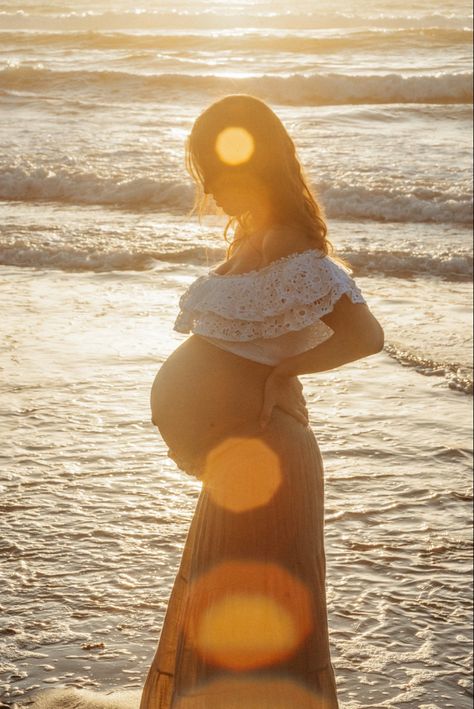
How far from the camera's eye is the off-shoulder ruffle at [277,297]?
2.70m

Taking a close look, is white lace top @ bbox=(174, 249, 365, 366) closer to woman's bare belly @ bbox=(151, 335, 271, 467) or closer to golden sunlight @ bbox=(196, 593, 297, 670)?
woman's bare belly @ bbox=(151, 335, 271, 467)

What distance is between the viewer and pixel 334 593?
15.0 feet

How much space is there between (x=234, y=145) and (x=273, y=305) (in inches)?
15.6

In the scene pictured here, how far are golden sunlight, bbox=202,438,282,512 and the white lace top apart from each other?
22 cm

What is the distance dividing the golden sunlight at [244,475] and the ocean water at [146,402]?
1.19 meters

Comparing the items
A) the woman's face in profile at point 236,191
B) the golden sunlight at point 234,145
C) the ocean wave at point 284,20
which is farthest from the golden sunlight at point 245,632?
the ocean wave at point 284,20

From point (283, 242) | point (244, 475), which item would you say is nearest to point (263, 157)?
point (283, 242)

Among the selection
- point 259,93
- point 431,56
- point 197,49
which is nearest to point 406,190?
point 259,93

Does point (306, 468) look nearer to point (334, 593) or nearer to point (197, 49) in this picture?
point (334, 593)

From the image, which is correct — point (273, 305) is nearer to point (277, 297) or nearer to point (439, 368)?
point (277, 297)

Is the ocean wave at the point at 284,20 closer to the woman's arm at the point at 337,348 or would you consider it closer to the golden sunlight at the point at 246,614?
the woman's arm at the point at 337,348

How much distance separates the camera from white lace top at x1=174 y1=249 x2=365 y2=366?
2.70 m

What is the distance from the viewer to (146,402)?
652 centimetres

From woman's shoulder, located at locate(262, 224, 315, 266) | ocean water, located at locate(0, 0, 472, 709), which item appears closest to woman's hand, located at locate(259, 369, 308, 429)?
woman's shoulder, located at locate(262, 224, 315, 266)
